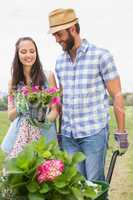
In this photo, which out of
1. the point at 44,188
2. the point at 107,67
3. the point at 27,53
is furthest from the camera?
the point at 27,53

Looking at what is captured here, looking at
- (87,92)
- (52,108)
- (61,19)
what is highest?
(61,19)

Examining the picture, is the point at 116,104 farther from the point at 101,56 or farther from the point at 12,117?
the point at 12,117

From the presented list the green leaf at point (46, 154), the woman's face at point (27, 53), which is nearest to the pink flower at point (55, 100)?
the woman's face at point (27, 53)

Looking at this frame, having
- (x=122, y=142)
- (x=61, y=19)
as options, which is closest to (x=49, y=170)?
(x=122, y=142)

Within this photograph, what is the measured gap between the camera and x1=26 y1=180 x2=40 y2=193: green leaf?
3.55 metres

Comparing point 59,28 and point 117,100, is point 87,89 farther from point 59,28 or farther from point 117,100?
point 59,28

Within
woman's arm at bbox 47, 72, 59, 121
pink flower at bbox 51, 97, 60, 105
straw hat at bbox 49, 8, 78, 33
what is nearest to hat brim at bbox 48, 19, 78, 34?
straw hat at bbox 49, 8, 78, 33

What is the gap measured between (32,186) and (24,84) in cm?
186

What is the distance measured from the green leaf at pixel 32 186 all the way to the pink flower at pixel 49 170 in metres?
0.03

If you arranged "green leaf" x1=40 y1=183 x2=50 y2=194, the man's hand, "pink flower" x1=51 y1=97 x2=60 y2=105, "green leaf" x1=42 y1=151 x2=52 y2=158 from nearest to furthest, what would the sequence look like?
"green leaf" x1=40 y1=183 x2=50 y2=194, "green leaf" x1=42 y1=151 x2=52 y2=158, "pink flower" x1=51 y1=97 x2=60 y2=105, the man's hand

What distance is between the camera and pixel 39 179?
3566 mm

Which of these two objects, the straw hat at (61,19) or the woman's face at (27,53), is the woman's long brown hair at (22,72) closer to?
the woman's face at (27,53)

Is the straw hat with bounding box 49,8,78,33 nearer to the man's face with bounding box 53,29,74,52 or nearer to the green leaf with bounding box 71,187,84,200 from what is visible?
the man's face with bounding box 53,29,74,52

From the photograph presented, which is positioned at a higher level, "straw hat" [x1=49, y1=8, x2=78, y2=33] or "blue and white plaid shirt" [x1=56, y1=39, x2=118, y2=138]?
"straw hat" [x1=49, y1=8, x2=78, y2=33]
